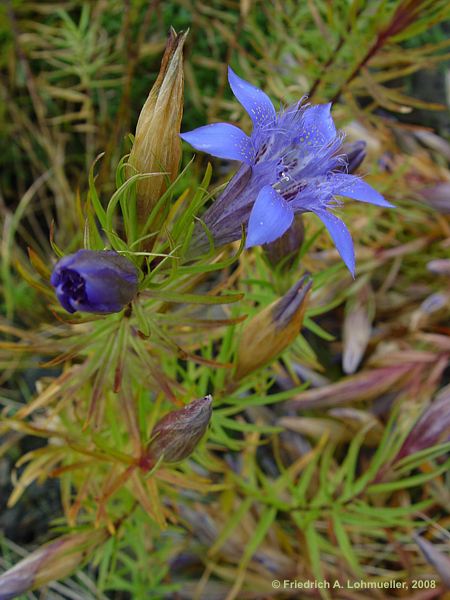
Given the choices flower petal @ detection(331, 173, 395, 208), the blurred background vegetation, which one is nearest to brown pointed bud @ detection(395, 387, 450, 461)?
the blurred background vegetation

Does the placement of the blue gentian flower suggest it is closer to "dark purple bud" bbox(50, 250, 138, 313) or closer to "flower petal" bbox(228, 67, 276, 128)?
"flower petal" bbox(228, 67, 276, 128)

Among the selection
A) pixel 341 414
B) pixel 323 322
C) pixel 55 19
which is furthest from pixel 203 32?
pixel 341 414

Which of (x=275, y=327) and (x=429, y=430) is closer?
(x=275, y=327)

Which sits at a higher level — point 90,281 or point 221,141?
point 221,141

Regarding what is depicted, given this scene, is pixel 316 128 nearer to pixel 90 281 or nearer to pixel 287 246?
pixel 287 246

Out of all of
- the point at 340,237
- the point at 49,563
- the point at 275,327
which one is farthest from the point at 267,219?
the point at 49,563

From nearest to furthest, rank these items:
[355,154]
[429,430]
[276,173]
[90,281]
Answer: [90,281] < [276,173] < [355,154] < [429,430]
